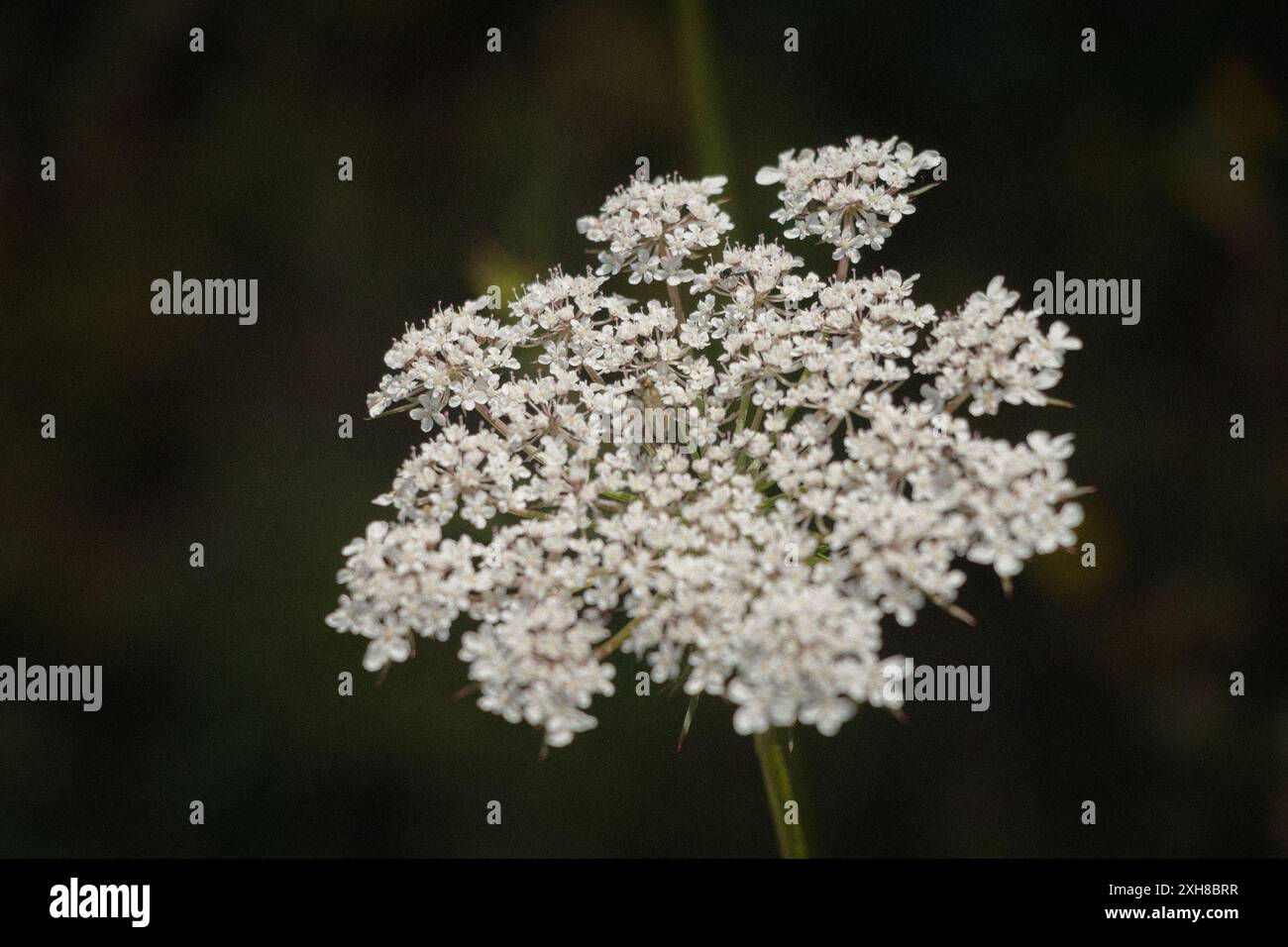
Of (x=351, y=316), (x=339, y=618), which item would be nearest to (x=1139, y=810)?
(x=339, y=618)

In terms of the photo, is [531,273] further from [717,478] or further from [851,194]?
[717,478]

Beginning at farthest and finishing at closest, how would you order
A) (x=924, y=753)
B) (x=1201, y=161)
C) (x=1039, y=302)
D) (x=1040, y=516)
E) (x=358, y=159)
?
1. (x=358, y=159)
2. (x=924, y=753)
3. (x=1201, y=161)
4. (x=1039, y=302)
5. (x=1040, y=516)

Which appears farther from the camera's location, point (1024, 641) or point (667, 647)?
point (1024, 641)

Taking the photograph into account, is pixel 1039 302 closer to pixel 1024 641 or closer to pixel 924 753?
pixel 1024 641

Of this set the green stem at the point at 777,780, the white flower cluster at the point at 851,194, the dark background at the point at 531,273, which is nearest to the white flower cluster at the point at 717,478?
the white flower cluster at the point at 851,194

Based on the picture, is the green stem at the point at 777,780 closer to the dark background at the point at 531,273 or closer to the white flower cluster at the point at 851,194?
the dark background at the point at 531,273

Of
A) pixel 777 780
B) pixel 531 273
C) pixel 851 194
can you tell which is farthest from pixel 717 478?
pixel 531 273

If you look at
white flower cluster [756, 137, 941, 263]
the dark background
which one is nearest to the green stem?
the dark background
